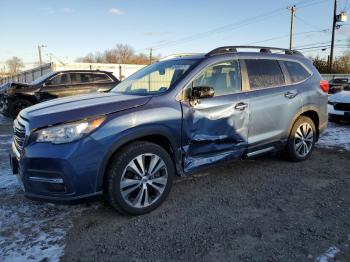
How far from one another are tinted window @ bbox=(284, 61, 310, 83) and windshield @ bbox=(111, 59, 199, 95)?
72.8 inches

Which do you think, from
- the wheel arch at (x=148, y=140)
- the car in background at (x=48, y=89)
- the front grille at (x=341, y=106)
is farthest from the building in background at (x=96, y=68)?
the wheel arch at (x=148, y=140)

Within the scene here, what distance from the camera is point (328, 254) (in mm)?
2822

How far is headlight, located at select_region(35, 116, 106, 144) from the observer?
10.1 feet

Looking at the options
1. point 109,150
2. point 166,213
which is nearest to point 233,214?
point 166,213

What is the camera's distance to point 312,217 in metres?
3.53

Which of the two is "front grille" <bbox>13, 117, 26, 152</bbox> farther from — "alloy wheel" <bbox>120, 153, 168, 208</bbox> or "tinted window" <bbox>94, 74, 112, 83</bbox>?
"tinted window" <bbox>94, 74, 112, 83</bbox>

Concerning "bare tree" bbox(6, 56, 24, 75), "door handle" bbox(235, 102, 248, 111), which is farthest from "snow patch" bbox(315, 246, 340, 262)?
"bare tree" bbox(6, 56, 24, 75)

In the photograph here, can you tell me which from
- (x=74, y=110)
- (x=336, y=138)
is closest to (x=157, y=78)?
(x=74, y=110)

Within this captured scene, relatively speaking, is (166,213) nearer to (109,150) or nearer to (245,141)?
(109,150)

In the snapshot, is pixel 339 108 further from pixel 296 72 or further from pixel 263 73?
pixel 263 73

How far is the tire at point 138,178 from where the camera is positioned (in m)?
3.32

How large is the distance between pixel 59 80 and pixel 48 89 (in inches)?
20.9

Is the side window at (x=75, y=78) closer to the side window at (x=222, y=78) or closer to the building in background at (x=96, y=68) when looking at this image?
the side window at (x=222, y=78)

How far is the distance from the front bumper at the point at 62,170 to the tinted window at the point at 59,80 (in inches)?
339
